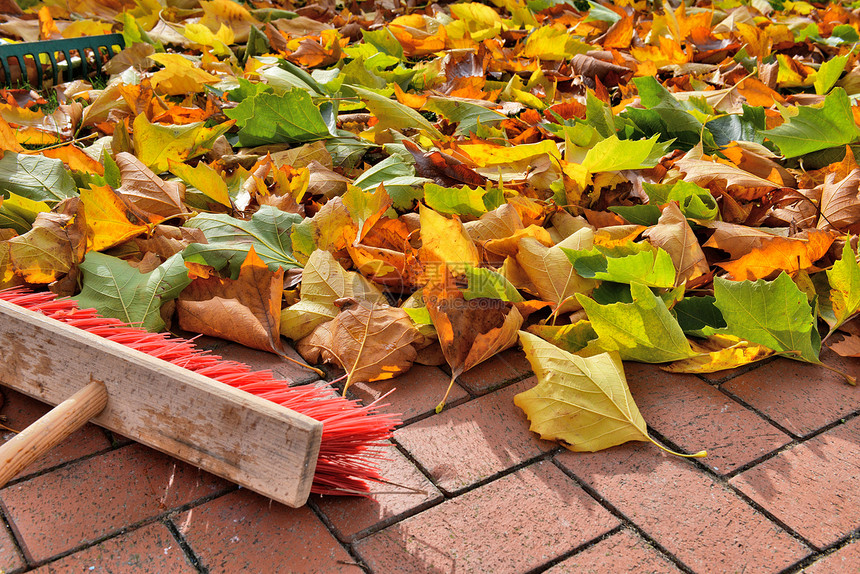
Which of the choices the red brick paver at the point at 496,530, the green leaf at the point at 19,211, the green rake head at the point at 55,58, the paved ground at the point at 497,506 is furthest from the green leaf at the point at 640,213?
the green rake head at the point at 55,58

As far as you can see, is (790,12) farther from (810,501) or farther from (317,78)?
(810,501)

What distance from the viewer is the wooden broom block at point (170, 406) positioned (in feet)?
3.33

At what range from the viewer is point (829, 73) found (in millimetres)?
2311

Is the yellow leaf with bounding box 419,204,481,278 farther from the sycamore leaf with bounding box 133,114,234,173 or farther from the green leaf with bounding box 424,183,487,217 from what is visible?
Answer: the sycamore leaf with bounding box 133,114,234,173

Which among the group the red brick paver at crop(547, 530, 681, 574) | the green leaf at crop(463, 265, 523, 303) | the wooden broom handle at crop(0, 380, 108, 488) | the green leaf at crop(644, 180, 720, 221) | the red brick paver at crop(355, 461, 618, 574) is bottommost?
the red brick paver at crop(355, 461, 618, 574)

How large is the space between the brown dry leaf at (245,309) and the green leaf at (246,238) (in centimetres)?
6

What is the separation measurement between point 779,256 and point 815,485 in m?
0.55

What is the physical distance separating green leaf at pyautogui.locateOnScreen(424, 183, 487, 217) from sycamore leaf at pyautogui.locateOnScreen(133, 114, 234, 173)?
758 millimetres

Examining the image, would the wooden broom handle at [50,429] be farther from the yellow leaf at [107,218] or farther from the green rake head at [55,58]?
the green rake head at [55,58]

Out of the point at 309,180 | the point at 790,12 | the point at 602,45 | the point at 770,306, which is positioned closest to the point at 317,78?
the point at 309,180

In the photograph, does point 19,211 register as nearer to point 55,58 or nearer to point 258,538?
point 258,538

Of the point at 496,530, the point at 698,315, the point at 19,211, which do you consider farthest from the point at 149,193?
the point at 698,315

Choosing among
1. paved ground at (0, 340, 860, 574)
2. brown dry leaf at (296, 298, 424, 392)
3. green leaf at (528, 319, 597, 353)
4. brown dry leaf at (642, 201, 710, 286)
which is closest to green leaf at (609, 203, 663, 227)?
brown dry leaf at (642, 201, 710, 286)

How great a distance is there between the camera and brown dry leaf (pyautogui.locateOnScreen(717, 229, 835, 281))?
4.93ft
